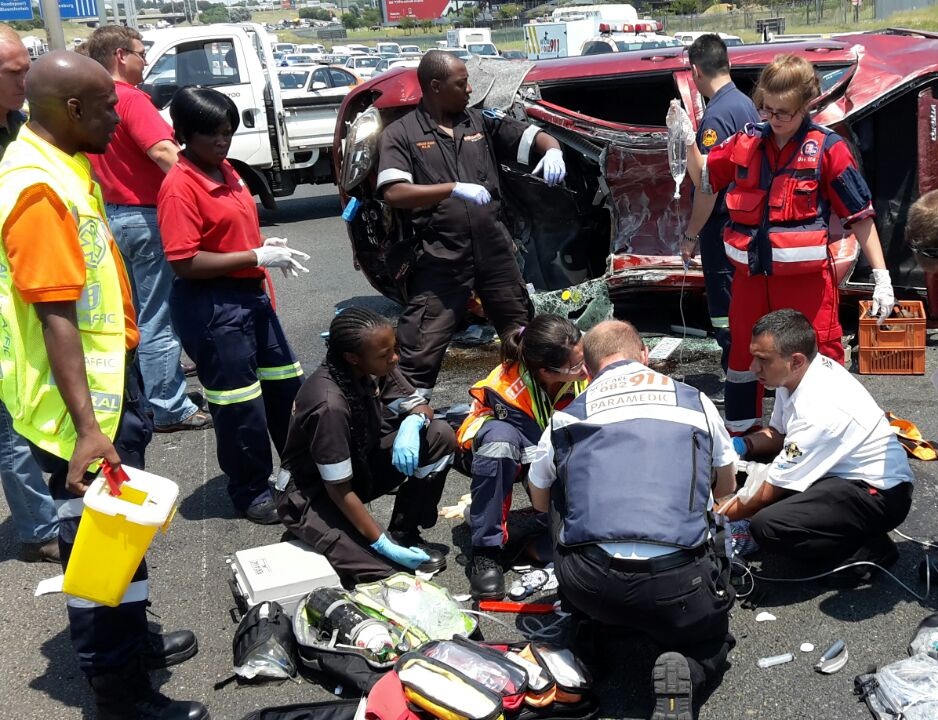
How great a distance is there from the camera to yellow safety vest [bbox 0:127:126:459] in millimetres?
2557

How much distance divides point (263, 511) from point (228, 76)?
7422 mm

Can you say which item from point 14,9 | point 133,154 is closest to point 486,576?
point 133,154

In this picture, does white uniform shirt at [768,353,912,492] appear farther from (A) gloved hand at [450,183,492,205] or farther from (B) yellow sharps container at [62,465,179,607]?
(B) yellow sharps container at [62,465,179,607]

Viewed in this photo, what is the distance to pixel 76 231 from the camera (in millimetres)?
2535

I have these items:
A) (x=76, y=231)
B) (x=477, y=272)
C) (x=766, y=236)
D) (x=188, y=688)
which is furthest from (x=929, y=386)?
(x=76, y=231)

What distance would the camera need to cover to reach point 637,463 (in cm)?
271

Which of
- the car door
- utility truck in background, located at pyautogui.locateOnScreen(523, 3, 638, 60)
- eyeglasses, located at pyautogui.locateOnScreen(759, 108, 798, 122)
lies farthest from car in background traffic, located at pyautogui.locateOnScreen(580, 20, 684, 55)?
eyeglasses, located at pyautogui.locateOnScreen(759, 108, 798, 122)

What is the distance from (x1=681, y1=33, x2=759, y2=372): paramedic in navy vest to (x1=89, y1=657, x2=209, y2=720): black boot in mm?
2797

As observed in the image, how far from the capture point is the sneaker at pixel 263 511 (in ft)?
13.6

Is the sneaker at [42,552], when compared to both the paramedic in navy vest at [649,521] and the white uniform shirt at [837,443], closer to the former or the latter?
the paramedic in navy vest at [649,521]

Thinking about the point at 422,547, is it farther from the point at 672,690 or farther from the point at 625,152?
the point at 625,152

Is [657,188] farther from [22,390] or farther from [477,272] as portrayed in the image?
[22,390]

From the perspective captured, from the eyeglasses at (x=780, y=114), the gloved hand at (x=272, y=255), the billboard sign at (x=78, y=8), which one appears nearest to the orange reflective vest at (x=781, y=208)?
the eyeglasses at (x=780, y=114)

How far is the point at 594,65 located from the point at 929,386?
281 centimetres
